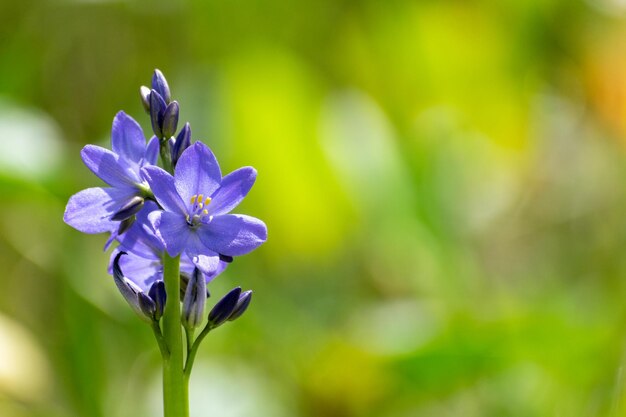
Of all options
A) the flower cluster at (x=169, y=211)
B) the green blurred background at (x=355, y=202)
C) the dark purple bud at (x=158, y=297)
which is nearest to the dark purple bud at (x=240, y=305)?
the flower cluster at (x=169, y=211)

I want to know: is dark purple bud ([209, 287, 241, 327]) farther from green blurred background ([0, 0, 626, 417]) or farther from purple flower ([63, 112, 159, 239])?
green blurred background ([0, 0, 626, 417])

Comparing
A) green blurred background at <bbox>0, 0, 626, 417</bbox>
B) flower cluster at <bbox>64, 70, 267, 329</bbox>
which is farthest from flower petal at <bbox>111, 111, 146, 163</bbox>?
green blurred background at <bbox>0, 0, 626, 417</bbox>

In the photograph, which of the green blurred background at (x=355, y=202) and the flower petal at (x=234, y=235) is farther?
the green blurred background at (x=355, y=202)

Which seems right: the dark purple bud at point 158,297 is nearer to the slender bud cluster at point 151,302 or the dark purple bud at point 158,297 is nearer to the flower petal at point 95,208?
the slender bud cluster at point 151,302

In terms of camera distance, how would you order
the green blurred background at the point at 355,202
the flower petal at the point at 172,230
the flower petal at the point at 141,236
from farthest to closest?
the green blurred background at the point at 355,202 < the flower petal at the point at 141,236 < the flower petal at the point at 172,230

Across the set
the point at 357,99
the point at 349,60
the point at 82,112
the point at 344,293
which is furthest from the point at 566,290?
the point at 82,112

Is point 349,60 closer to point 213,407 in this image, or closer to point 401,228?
point 401,228

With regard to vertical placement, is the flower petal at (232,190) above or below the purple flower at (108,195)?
above
